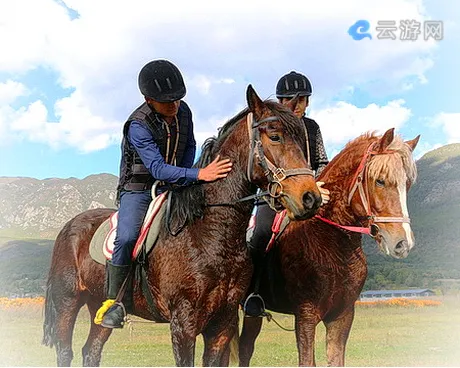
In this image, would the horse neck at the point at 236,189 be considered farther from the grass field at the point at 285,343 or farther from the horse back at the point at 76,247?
the grass field at the point at 285,343

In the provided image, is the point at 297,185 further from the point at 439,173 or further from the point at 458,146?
the point at 458,146

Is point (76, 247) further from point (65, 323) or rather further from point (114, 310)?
point (114, 310)

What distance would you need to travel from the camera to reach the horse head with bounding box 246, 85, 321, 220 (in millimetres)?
3576

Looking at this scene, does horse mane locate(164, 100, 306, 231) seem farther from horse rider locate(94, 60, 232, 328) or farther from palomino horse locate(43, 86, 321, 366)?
horse rider locate(94, 60, 232, 328)

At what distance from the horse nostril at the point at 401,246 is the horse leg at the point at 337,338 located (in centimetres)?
89

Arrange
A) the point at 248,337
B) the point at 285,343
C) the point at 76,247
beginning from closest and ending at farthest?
the point at 76,247 < the point at 248,337 < the point at 285,343

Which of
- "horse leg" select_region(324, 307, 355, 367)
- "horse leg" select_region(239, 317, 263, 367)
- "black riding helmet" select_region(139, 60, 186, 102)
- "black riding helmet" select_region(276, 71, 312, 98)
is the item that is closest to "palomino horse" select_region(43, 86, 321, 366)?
"black riding helmet" select_region(139, 60, 186, 102)

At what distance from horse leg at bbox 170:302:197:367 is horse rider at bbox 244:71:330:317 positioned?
125 centimetres

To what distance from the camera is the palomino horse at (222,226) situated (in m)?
3.73

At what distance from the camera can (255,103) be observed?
3.91m

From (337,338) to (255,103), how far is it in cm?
233

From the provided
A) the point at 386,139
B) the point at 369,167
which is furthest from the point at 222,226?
the point at 386,139

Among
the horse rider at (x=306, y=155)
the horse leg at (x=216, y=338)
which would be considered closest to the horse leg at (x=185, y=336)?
the horse leg at (x=216, y=338)

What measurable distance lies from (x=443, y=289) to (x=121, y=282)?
44.8 feet
